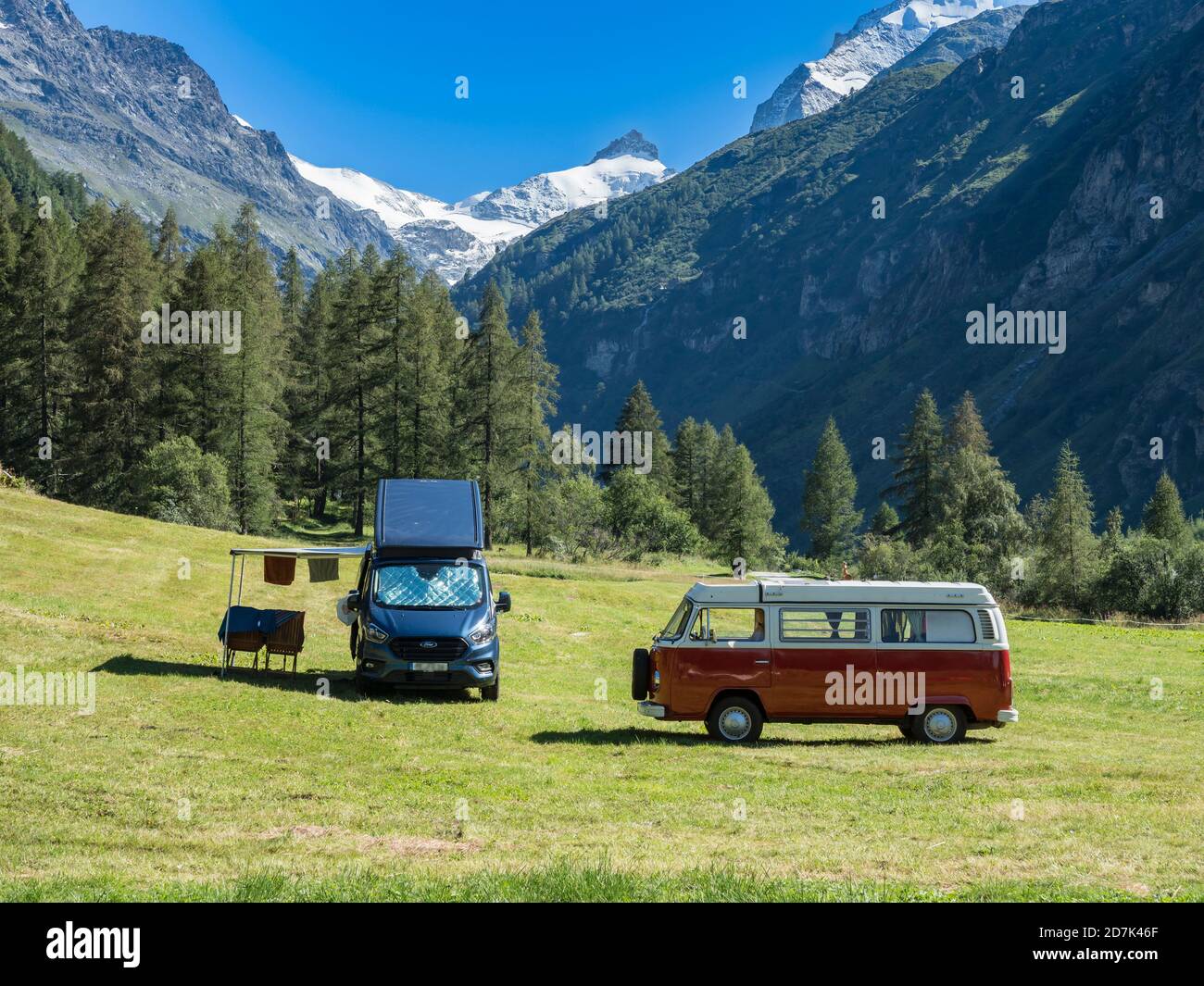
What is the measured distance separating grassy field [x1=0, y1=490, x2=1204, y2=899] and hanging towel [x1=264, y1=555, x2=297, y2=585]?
6.88 ft

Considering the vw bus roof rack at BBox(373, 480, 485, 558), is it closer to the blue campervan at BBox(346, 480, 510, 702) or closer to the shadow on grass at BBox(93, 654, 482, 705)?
the blue campervan at BBox(346, 480, 510, 702)

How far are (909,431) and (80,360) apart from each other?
68.2m

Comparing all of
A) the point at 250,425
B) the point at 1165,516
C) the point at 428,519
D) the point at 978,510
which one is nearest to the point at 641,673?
the point at 428,519

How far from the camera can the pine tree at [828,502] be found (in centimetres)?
12169

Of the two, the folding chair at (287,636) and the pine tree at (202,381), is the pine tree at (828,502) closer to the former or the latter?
the pine tree at (202,381)

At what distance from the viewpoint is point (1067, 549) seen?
209 feet

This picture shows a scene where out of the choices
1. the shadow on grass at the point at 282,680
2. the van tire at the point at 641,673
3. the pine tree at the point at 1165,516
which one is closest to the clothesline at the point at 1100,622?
the pine tree at the point at 1165,516

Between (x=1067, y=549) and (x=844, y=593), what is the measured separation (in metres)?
51.4

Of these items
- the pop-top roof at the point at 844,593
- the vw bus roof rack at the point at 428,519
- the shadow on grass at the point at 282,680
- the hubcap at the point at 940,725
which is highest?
the vw bus roof rack at the point at 428,519

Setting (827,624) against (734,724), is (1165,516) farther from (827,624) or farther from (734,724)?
(734,724)

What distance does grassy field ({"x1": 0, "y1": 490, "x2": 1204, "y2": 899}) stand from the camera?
30.4 ft

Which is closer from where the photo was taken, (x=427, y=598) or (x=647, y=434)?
(x=427, y=598)

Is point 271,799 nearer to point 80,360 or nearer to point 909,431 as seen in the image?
point 80,360

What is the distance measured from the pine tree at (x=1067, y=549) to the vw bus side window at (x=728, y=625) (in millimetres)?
50018
